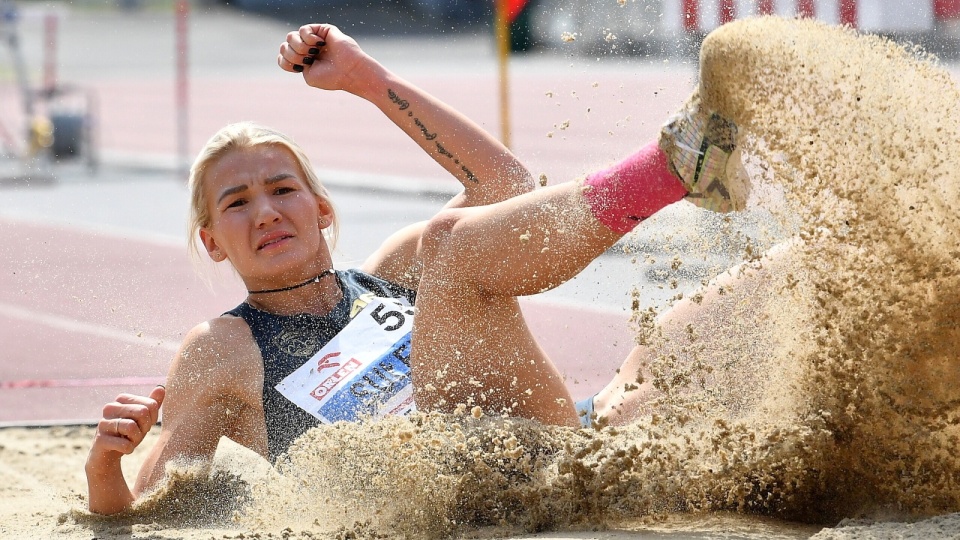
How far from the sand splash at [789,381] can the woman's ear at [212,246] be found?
73 cm

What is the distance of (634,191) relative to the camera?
8.13ft

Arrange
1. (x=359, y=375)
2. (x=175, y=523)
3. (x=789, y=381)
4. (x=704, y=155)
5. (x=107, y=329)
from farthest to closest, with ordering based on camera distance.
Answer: (x=107, y=329) < (x=359, y=375) < (x=175, y=523) < (x=789, y=381) < (x=704, y=155)

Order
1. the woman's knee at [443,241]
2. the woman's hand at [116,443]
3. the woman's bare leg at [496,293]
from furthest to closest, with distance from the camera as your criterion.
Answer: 1. the woman's hand at [116,443]
2. the woman's knee at [443,241]
3. the woman's bare leg at [496,293]

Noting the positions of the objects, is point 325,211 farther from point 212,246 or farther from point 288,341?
point 288,341

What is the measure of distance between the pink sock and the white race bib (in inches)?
30.0

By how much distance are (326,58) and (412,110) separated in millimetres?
273

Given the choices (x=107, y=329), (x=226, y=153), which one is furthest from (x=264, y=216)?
(x=107, y=329)

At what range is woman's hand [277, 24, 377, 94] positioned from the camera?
3295 mm

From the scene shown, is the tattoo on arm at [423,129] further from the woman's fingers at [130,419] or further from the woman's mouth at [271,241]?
the woman's fingers at [130,419]

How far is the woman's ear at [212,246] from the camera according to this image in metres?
3.29

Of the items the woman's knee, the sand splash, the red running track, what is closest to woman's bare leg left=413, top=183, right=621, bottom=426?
the woman's knee

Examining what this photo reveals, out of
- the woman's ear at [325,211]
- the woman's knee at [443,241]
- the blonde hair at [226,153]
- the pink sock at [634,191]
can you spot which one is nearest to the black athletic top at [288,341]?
the woman's ear at [325,211]

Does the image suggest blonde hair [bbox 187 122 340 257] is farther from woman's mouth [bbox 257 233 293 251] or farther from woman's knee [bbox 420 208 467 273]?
woman's knee [bbox 420 208 467 273]

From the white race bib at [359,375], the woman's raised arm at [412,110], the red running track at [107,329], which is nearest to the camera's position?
the white race bib at [359,375]
